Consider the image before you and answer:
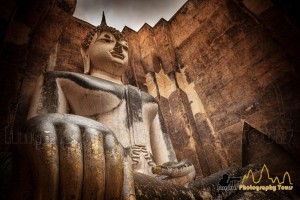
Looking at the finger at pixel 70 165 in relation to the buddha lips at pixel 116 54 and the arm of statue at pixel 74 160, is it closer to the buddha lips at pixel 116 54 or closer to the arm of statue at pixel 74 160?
the arm of statue at pixel 74 160

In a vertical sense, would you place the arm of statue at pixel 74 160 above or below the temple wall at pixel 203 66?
below

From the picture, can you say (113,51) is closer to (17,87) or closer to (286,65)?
(17,87)

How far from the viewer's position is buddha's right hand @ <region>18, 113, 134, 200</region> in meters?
0.75

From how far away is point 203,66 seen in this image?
3676 millimetres

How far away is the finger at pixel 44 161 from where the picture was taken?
726mm

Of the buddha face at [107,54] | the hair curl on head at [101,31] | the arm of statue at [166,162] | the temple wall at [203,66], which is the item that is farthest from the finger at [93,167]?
the hair curl on head at [101,31]

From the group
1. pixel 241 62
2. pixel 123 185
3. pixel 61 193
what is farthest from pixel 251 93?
pixel 61 193

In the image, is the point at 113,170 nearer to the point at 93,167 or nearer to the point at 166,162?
the point at 93,167

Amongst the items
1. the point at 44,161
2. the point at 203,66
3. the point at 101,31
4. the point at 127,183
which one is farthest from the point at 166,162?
the point at 203,66

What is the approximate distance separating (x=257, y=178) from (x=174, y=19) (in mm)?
3422

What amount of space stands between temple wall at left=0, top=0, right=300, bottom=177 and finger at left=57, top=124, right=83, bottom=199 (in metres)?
1.12

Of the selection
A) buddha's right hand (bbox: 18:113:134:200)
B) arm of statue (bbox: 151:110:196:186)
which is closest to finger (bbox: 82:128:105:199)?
buddha's right hand (bbox: 18:113:134:200)
